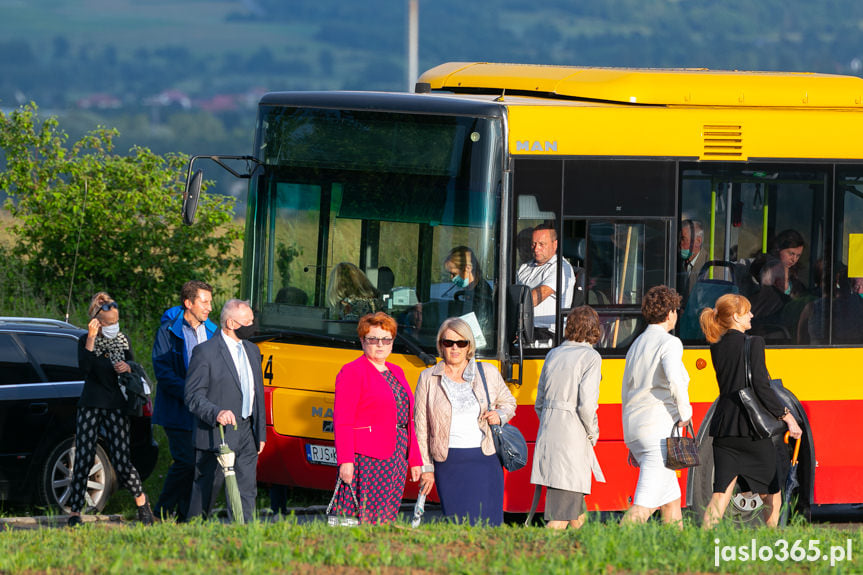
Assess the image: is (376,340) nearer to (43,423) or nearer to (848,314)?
(43,423)

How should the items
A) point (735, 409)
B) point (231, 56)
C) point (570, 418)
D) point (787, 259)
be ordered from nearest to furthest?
point (570, 418), point (735, 409), point (787, 259), point (231, 56)

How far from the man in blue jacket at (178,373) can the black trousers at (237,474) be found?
745 mm

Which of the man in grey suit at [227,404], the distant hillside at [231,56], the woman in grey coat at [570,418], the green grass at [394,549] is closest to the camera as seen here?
the green grass at [394,549]

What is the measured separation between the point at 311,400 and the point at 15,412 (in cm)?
231

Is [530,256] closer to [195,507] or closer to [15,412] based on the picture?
[195,507]

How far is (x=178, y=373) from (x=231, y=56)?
16830 cm

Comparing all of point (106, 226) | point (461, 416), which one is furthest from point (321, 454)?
point (106, 226)

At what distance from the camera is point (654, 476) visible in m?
8.13

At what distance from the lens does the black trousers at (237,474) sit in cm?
845

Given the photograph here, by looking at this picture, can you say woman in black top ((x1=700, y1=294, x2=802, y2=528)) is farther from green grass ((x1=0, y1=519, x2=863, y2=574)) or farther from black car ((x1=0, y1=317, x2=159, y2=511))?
black car ((x1=0, y1=317, x2=159, y2=511))

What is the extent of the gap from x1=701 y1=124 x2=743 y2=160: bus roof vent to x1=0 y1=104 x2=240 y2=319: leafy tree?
37.2 feet

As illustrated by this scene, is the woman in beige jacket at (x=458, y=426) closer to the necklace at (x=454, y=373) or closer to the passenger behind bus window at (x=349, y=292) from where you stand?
the necklace at (x=454, y=373)

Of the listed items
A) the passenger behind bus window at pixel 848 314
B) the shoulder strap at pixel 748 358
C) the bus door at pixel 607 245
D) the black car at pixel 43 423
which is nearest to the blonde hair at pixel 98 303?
the black car at pixel 43 423

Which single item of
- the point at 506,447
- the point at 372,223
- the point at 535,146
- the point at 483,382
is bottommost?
the point at 506,447
